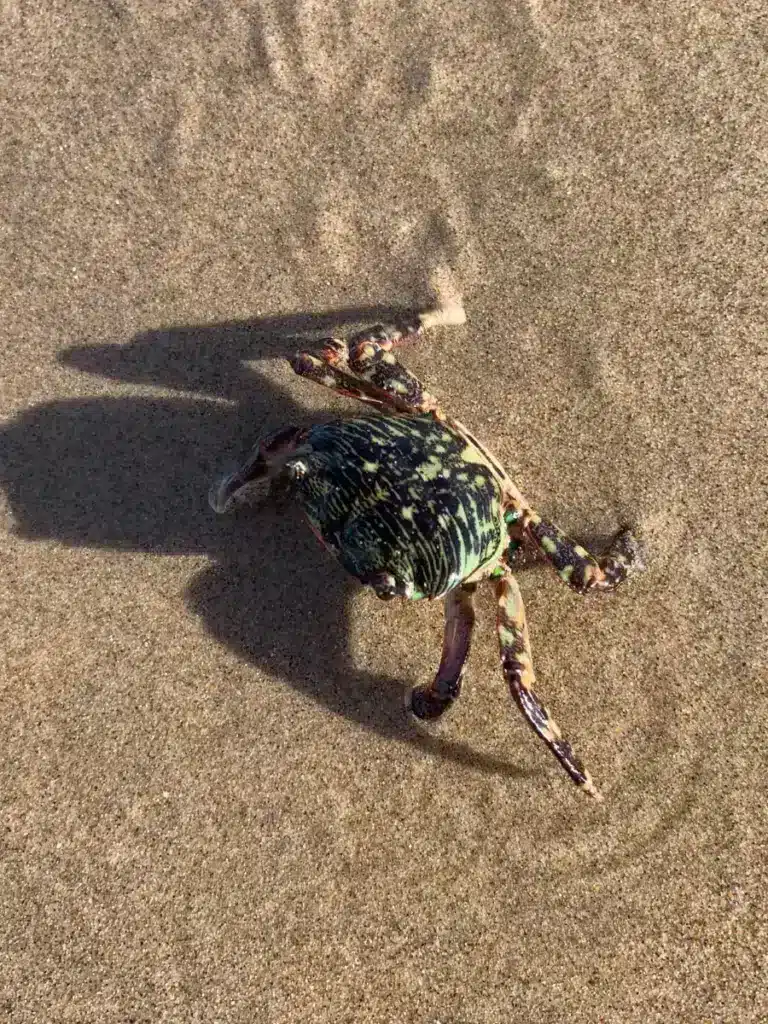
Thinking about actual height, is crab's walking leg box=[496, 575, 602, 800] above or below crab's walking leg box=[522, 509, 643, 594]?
below

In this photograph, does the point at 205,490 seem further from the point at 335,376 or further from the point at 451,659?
the point at 451,659

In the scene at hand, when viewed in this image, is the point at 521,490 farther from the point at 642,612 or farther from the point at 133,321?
the point at 133,321

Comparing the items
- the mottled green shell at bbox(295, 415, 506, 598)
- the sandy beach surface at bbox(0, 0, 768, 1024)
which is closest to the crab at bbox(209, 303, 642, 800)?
the mottled green shell at bbox(295, 415, 506, 598)

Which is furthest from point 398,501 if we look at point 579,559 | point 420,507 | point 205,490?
point 205,490

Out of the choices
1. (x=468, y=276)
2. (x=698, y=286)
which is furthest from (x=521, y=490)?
(x=698, y=286)

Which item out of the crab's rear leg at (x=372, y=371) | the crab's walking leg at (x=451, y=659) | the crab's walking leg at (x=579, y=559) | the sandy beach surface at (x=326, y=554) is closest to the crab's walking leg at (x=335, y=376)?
the crab's rear leg at (x=372, y=371)

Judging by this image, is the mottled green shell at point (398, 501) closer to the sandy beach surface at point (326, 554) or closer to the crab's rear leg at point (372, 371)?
the crab's rear leg at point (372, 371)

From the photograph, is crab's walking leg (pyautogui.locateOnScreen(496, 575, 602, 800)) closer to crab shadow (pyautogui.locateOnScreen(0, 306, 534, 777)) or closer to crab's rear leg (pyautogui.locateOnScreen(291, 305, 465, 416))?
crab shadow (pyautogui.locateOnScreen(0, 306, 534, 777))
